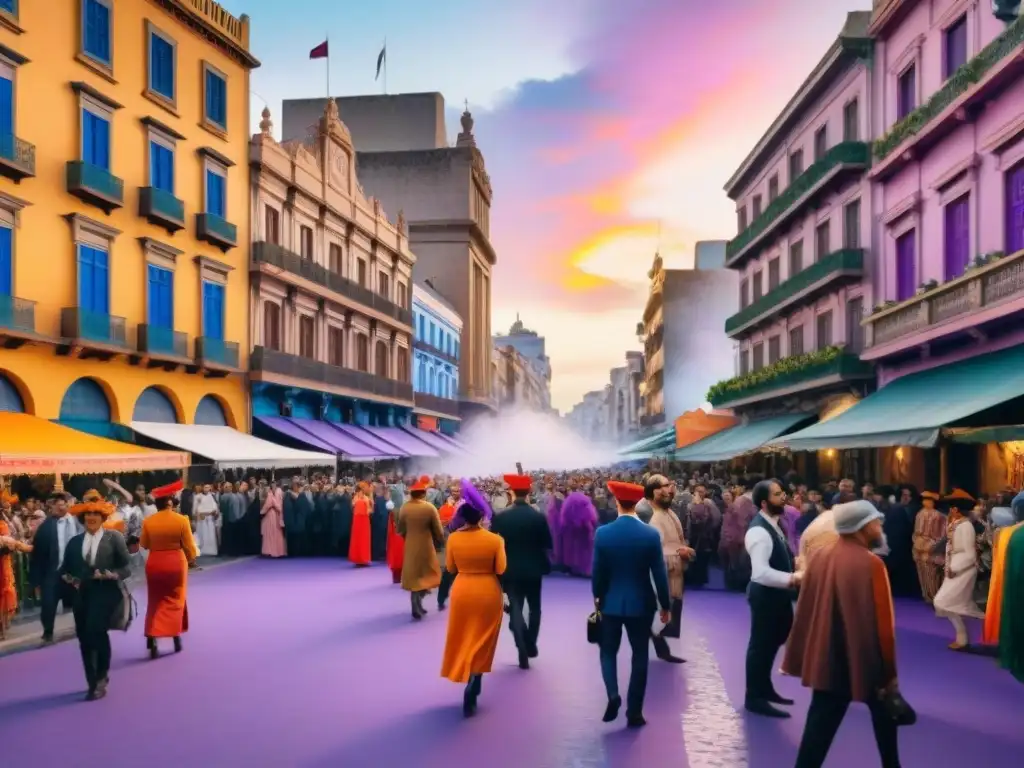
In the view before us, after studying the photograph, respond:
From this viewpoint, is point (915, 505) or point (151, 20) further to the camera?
point (151, 20)

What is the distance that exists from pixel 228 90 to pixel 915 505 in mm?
21586

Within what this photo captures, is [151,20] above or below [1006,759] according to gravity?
above

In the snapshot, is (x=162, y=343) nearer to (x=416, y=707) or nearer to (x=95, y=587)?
(x=95, y=587)

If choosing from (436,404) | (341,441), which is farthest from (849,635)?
(436,404)

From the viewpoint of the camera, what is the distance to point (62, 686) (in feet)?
28.8

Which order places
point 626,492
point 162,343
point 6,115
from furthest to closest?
1. point 162,343
2. point 6,115
3. point 626,492

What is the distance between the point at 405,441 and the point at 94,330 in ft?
59.3

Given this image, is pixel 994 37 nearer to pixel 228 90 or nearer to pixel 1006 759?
pixel 1006 759

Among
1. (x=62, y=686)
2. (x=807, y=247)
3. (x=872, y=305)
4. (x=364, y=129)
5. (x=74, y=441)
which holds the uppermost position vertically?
(x=364, y=129)

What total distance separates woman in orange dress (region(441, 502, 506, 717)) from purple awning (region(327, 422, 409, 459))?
82.2ft

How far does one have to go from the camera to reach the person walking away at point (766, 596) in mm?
7074

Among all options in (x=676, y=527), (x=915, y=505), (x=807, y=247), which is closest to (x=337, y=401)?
(x=807, y=247)

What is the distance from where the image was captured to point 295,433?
2858 centimetres

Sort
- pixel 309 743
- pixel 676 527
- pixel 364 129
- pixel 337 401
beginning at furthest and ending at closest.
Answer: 1. pixel 364 129
2. pixel 337 401
3. pixel 676 527
4. pixel 309 743
